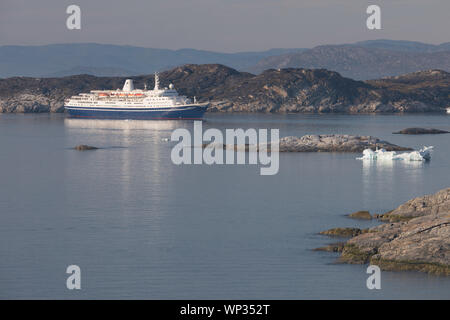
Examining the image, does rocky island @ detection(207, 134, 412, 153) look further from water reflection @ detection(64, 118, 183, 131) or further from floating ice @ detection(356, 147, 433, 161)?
water reflection @ detection(64, 118, 183, 131)

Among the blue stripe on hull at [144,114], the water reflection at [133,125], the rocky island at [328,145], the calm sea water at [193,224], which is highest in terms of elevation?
the blue stripe on hull at [144,114]

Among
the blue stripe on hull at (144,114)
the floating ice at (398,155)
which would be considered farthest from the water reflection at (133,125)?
the floating ice at (398,155)

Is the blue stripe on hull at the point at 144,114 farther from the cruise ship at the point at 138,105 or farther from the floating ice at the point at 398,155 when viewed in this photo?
the floating ice at the point at 398,155

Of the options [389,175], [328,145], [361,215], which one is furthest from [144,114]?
[361,215]

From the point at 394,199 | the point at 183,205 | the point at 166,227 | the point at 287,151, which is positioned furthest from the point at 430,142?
the point at 166,227

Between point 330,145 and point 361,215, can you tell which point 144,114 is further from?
point 361,215

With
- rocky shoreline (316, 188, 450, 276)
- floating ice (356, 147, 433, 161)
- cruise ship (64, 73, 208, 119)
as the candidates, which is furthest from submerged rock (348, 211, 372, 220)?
cruise ship (64, 73, 208, 119)
